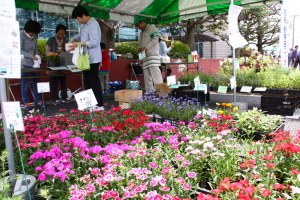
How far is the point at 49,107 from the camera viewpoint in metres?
6.46

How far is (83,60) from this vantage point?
4770 millimetres

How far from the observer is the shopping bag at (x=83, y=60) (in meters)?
4.73

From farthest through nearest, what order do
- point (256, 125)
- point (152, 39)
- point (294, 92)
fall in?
point (152, 39) < point (294, 92) < point (256, 125)

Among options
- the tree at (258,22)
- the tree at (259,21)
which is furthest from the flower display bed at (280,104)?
the tree at (259,21)

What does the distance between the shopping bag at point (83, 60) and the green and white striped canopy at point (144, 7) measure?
7.73 feet

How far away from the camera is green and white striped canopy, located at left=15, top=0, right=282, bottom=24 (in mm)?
6766

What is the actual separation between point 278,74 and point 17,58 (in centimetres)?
551

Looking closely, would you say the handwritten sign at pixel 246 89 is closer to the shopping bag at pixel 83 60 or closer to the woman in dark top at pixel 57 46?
the shopping bag at pixel 83 60

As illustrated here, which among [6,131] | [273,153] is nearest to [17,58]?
[6,131]

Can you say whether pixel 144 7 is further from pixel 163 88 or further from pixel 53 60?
pixel 53 60

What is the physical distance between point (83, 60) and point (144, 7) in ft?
12.4

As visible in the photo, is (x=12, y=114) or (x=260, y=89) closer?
(x=12, y=114)

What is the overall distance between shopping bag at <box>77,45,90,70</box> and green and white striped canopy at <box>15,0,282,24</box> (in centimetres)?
236

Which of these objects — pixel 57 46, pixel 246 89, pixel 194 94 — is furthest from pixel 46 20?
pixel 246 89
